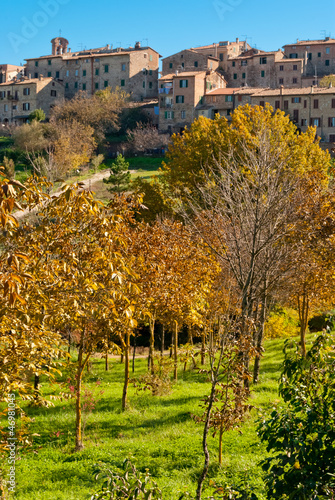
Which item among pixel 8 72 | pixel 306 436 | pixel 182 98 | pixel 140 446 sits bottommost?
pixel 140 446

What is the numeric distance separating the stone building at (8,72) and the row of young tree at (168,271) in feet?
277

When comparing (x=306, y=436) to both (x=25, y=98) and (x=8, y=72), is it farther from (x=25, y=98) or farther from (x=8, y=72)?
(x=8, y=72)

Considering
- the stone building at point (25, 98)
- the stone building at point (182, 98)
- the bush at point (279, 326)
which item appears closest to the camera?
the bush at point (279, 326)

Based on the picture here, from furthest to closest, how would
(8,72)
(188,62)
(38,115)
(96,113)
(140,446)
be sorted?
1. (8,72)
2. (188,62)
3. (38,115)
4. (96,113)
5. (140,446)

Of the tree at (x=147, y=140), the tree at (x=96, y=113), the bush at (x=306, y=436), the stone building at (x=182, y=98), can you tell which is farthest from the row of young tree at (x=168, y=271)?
the stone building at (x=182, y=98)

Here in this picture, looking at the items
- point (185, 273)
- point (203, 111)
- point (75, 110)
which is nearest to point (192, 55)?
point (203, 111)

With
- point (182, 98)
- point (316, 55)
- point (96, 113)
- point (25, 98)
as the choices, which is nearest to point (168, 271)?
point (96, 113)

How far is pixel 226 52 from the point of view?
85562 mm

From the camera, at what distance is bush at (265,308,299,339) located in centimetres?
2620

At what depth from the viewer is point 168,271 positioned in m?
16.3

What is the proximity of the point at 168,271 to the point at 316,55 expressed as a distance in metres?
80.1

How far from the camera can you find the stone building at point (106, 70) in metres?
83.8

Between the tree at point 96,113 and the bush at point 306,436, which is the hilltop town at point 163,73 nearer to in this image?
the tree at point 96,113

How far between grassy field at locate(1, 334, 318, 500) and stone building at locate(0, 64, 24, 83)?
314ft
